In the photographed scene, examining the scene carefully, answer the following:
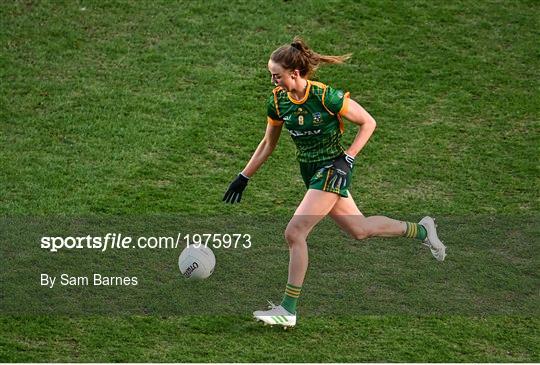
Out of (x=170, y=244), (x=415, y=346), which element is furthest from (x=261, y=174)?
(x=415, y=346)

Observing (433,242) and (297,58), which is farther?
(433,242)

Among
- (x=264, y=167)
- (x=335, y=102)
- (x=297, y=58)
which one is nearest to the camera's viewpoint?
(x=297, y=58)

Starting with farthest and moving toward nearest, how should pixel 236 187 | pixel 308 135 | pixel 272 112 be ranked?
pixel 236 187 < pixel 272 112 < pixel 308 135

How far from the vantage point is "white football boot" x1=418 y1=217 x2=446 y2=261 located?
36.5 feet

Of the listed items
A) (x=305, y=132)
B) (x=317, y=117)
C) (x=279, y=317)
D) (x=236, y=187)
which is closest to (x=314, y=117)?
(x=317, y=117)

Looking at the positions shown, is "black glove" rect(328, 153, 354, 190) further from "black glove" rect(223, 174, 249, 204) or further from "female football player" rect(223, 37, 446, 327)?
"black glove" rect(223, 174, 249, 204)

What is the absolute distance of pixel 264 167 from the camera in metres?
13.3

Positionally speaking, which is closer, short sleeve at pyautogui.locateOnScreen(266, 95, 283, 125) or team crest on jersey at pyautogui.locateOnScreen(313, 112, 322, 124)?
team crest on jersey at pyautogui.locateOnScreen(313, 112, 322, 124)

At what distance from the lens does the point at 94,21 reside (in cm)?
1571

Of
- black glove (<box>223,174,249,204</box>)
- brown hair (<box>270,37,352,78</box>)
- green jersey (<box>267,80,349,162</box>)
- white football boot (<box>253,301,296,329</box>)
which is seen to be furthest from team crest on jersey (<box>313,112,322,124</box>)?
white football boot (<box>253,301,296,329</box>)

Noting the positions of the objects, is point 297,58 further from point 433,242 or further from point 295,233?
point 433,242

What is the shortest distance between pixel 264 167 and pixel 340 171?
3.34 metres

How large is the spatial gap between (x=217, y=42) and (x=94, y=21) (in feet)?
5.41

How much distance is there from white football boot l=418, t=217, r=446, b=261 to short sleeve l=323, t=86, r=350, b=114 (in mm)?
1799
